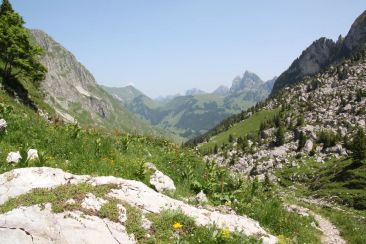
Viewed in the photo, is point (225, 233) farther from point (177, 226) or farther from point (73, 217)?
point (73, 217)

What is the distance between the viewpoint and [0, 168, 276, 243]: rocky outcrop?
29.4 feet

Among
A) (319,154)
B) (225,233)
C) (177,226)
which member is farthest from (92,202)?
(319,154)

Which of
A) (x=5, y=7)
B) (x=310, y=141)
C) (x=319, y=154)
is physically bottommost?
(x=319, y=154)

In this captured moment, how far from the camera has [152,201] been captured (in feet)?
39.0

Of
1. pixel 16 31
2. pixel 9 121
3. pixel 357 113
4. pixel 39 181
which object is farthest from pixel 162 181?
pixel 357 113

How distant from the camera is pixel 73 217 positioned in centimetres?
968

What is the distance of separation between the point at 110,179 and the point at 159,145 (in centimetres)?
1133

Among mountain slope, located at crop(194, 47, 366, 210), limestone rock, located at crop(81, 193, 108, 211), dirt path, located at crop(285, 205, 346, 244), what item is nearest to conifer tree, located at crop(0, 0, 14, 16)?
mountain slope, located at crop(194, 47, 366, 210)

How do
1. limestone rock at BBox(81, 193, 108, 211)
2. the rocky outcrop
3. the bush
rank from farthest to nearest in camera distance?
the bush < limestone rock at BBox(81, 193, 108, 211) < the rocky outcrop

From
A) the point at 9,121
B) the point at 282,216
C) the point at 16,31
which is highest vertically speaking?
the point at 16,31

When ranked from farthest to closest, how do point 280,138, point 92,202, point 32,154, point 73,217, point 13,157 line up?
point 280,138 < point 32,154 < point 13,157 < point 92,202 < point 73,217

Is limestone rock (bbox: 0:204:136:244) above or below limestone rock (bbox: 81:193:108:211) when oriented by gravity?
below

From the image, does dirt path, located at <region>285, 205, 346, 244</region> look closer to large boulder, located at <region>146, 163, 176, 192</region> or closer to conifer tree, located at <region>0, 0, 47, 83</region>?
large boulder, located at <region>146, 163, 176, 192</region>

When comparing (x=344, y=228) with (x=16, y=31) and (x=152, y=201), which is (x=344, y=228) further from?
(x=16, y=31)
